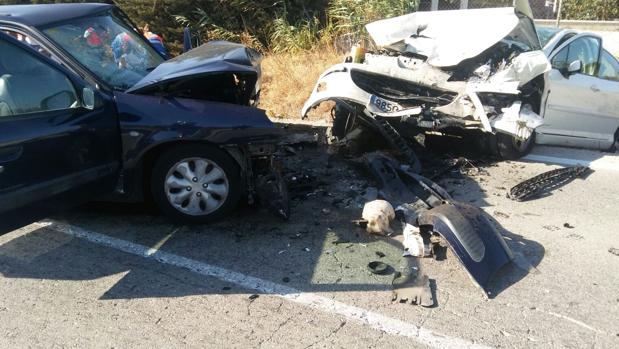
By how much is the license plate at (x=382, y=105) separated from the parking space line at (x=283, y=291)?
278 centimetres

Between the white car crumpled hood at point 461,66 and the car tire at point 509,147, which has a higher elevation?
the white car crumpled hood at point 461,66

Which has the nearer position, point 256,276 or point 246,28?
point 256,276

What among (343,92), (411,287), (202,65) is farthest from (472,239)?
(343,92)

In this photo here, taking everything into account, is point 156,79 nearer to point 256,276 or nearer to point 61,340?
point 256,276

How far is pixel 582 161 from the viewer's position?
6449 millimetres

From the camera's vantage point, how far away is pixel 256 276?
12.2 ft

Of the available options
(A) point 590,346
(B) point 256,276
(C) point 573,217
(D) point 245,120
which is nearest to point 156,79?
(D) point 245,120

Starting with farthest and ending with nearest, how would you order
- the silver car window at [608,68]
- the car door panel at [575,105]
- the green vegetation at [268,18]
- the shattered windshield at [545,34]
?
the green vegetation at [268,18]
the silver car window at [608,68]
the shattered windshield at [545,34]
the car door panel at [575,105]

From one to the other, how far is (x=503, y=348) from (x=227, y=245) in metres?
2.18

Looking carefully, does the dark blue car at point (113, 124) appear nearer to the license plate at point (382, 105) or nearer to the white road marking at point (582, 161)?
the license plate at point (382, 105)

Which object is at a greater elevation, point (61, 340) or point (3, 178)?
point (3, 178)

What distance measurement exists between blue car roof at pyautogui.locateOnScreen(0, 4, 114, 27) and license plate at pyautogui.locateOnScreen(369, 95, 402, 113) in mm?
2949

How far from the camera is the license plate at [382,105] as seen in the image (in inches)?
227

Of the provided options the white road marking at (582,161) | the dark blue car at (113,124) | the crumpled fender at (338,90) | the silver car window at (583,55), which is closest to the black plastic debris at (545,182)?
the white road marking at (582,161)
